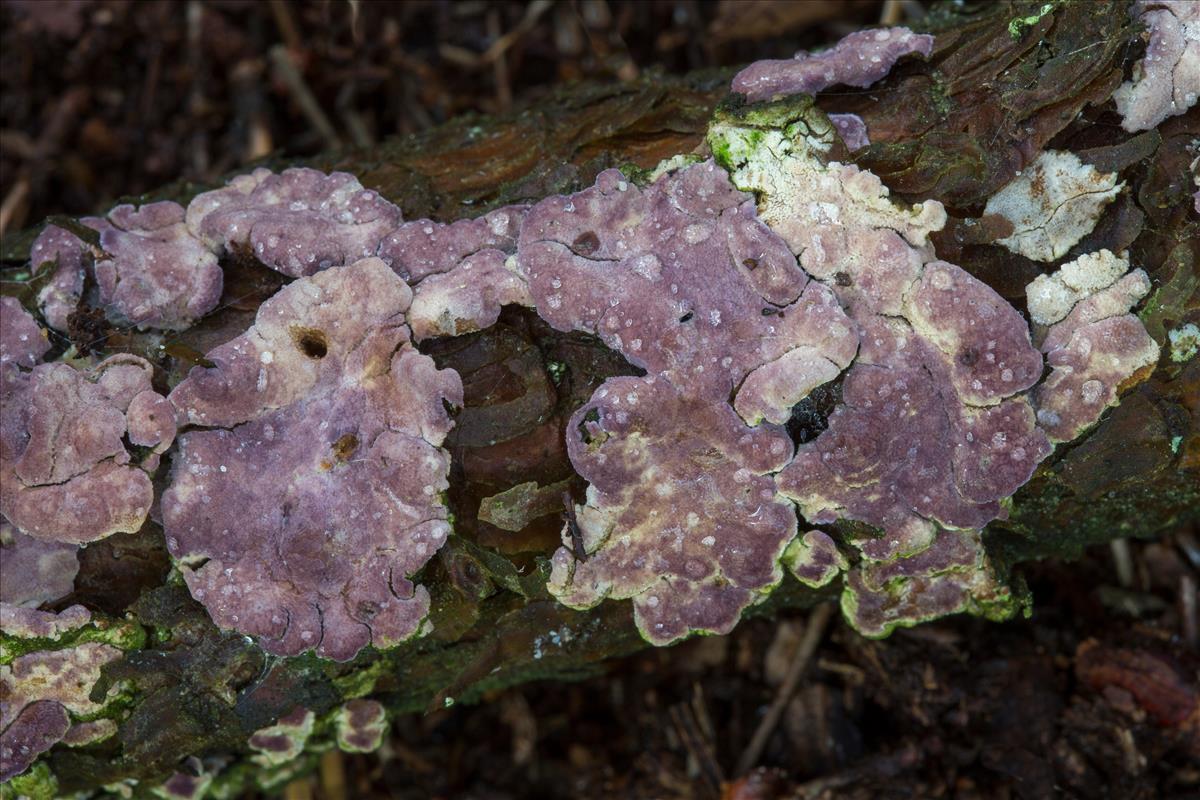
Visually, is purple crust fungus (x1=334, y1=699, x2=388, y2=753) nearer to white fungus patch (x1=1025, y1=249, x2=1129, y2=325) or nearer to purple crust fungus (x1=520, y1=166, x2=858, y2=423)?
purple crust fungus (x1=520, y1=166, x2=858, y2=423)

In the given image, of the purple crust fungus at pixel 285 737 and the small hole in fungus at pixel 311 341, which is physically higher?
the small hole in fungus at pixel 311 341

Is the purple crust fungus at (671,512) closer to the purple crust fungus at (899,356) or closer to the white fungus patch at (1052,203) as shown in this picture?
the purple crust fungus at (899,356)

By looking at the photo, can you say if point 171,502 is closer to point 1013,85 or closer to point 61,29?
point 1013,85

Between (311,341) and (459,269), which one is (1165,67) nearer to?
(459,269)

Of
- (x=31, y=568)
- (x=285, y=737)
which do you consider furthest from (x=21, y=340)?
(x=285, y=737)

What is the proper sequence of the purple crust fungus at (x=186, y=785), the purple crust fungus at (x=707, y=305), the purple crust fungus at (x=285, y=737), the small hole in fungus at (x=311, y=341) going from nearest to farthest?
the purple crust fungus at (x=707, y=305)
the small hole in fungus at (x=311, y=341)
the purple crust fungus at (x=285, y=737)
the purple crust fungus at (x=186, y=785)

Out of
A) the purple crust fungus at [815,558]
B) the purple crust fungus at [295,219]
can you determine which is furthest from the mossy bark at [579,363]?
the purple crust fungus at [815,558]

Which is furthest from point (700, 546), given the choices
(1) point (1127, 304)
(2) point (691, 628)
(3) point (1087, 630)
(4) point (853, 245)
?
(3) point (1087, 630)
